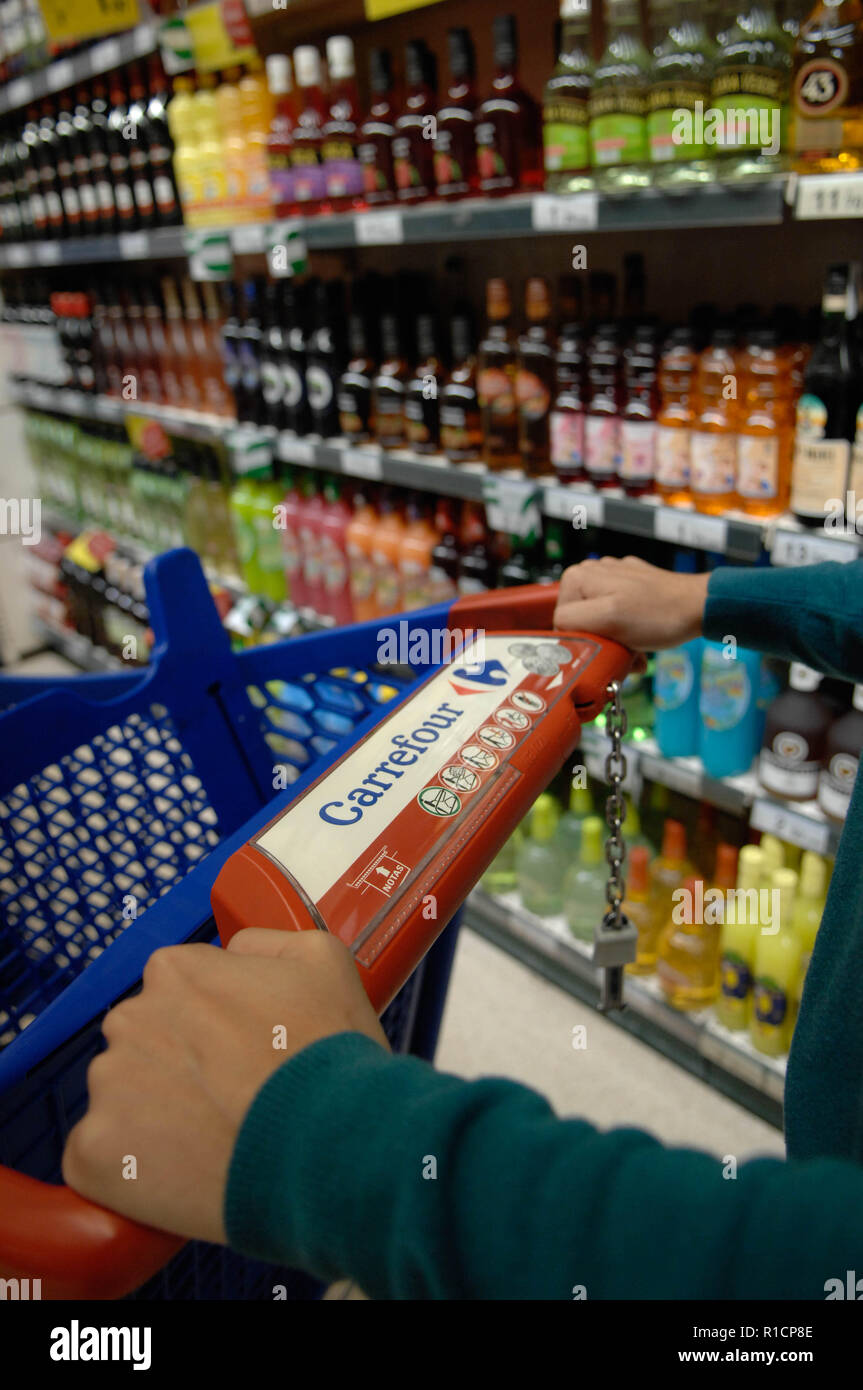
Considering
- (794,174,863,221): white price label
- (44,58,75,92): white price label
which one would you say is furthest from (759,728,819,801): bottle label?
(44,58,75,92): white price label

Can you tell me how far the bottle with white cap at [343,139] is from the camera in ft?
6.62

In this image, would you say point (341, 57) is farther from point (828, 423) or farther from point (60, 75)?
point (828, 423)

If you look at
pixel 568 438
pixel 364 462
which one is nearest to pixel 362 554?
pixel 364 462

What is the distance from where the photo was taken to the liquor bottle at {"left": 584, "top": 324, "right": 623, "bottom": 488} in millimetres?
1715

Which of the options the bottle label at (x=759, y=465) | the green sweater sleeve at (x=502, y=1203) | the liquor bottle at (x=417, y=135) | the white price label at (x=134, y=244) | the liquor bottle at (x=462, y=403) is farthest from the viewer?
the white price label at (x=134, y=244)

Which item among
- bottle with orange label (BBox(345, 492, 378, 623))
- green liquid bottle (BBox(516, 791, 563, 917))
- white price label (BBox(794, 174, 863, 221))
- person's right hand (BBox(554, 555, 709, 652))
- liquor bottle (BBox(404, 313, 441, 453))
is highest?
white price label (BBox(794, 174, 863, 221))

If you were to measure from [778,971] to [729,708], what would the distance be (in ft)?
1.55

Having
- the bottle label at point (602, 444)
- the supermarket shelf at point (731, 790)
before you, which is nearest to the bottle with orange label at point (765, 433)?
the bottle label at point (602, 444)

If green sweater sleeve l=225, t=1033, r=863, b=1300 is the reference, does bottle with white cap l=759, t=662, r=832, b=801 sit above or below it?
below

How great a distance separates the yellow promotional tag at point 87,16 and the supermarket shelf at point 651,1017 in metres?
2.19

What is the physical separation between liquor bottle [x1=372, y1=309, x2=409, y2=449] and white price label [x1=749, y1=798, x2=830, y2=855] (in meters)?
1.15

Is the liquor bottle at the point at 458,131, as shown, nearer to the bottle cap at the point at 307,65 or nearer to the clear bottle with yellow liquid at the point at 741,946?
the bottle cap at the point at 307,65

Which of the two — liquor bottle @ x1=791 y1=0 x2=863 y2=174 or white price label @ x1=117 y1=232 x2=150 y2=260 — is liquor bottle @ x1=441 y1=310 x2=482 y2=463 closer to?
liquor bottle @ x1=791 y1=0 x2=863 y2=174
